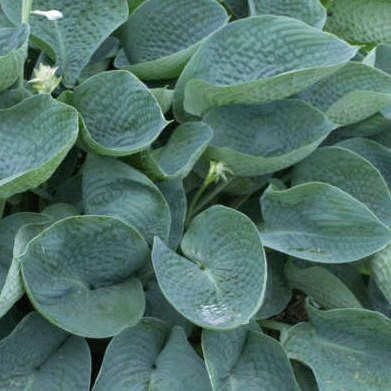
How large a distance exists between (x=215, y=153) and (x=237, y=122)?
0.09m

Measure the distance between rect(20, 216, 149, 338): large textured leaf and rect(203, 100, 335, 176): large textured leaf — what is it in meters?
0.23

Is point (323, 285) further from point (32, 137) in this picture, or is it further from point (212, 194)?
point (32, 137)

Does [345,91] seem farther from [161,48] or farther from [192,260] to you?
[192,260]

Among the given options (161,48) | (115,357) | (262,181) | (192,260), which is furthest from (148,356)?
(161,48)

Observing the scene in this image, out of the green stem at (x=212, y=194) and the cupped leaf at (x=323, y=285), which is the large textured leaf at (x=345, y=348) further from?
the green stem at (x=212, y=194)

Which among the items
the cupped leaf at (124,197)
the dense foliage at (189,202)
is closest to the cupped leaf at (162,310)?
the dense foliage at (189,202)

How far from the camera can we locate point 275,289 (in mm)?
1177

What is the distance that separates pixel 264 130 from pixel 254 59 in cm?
12

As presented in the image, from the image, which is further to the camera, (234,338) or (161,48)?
(161,48)

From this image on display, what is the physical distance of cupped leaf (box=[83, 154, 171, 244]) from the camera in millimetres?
1033

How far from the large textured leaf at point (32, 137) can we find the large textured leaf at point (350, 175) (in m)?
0.45

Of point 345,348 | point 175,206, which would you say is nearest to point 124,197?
point 175,206

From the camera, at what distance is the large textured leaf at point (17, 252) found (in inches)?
34.4

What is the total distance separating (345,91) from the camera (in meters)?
1.26
